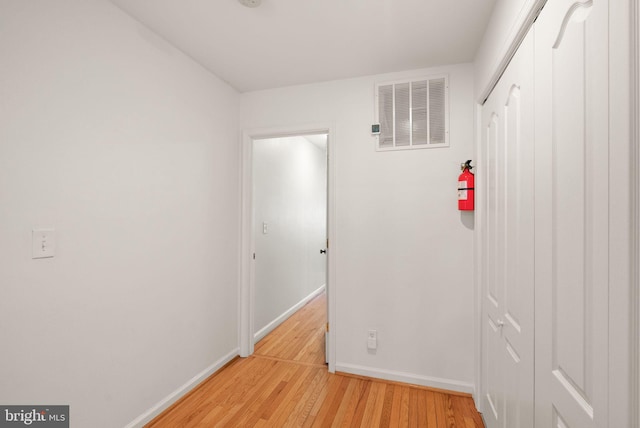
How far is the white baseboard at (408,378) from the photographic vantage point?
2.27 metres

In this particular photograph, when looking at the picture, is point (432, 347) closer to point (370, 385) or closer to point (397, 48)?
point (370, 385)

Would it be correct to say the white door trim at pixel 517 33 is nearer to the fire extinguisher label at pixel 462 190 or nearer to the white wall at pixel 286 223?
the fire extinguisher label at pixel 462 190

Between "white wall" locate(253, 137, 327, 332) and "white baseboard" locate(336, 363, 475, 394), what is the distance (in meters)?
1.15

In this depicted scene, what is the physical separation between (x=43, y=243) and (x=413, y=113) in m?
2.51

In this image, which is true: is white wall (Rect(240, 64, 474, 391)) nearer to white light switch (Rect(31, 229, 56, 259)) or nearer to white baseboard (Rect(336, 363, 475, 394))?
white baseboard (Rect(336, 363, 475, 394))

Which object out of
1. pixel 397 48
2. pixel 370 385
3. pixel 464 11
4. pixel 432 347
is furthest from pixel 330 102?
pixel 370 385

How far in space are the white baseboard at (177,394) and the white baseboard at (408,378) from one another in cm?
104

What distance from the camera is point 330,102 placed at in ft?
8.58

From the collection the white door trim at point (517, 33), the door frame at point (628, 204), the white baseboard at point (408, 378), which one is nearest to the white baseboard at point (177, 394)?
the white baseboard at point (408, 378)

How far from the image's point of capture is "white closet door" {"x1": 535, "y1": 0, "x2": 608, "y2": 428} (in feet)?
2.34

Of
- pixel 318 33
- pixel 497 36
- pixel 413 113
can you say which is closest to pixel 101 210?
pixel 318 33

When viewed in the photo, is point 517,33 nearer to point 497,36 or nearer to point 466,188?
point 497,36

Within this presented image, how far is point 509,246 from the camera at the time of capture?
143 centimetres

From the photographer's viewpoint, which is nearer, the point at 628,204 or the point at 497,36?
the point at 628,204
